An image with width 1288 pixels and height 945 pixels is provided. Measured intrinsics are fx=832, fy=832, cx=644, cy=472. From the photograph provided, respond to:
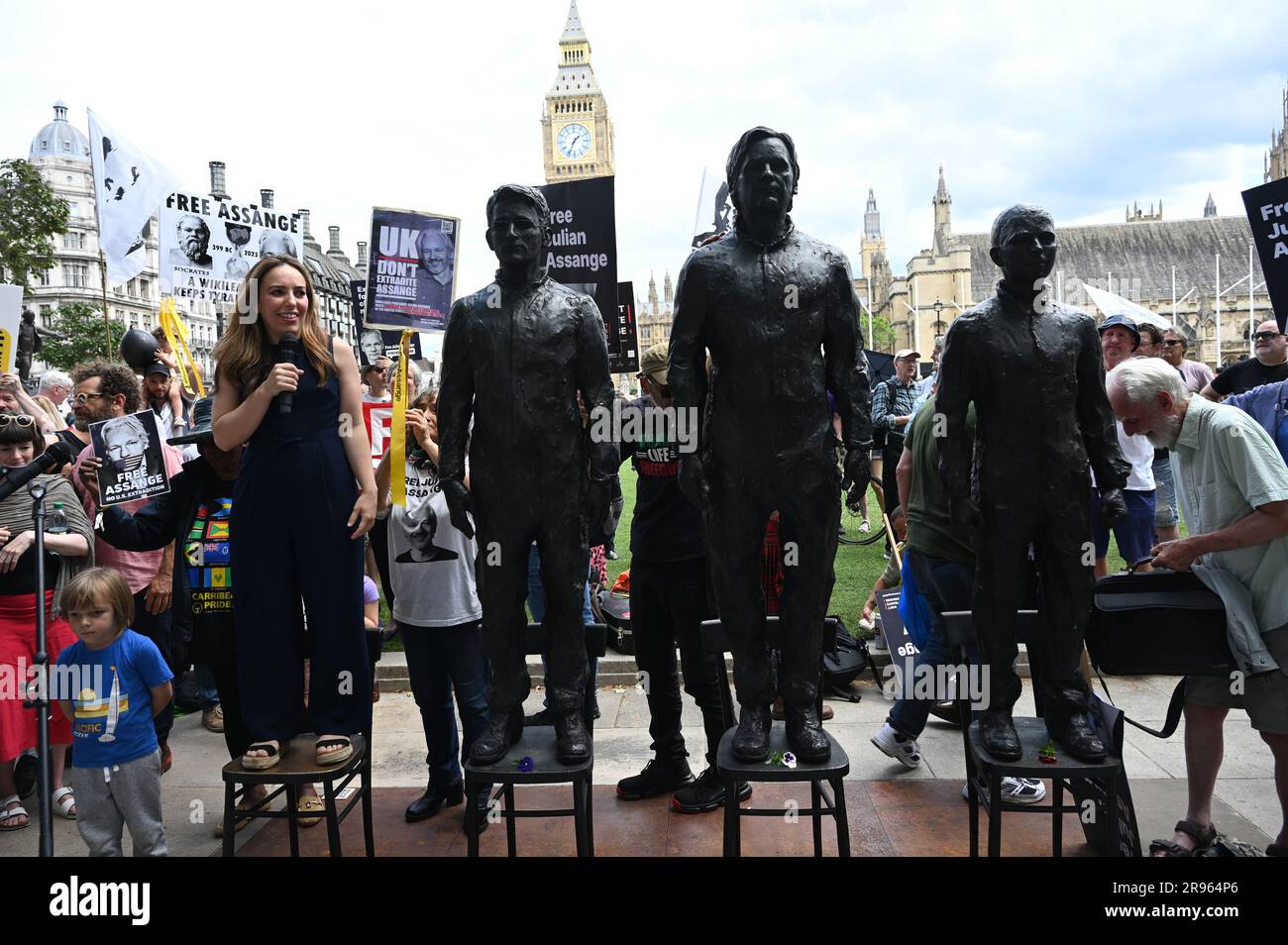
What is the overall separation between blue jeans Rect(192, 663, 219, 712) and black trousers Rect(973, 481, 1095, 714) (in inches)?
213

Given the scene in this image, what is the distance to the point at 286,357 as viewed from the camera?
3660 millimetres

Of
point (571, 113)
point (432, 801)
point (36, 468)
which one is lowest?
point (432, 801)

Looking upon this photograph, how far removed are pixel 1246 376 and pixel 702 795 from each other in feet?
18.1

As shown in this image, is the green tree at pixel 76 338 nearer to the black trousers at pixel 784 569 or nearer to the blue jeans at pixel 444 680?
the blue jeans at pixel 444 680

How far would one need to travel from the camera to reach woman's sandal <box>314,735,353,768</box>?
353 cm

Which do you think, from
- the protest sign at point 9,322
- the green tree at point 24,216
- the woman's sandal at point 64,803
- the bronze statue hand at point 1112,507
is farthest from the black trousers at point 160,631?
the green tree at point 24,216

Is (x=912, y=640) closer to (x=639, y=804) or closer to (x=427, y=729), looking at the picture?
(x=639, y=804)

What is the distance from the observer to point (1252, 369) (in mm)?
6543

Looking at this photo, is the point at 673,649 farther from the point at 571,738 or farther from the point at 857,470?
the point at 857,470

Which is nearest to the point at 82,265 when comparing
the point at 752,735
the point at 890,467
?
the point at 890,467
